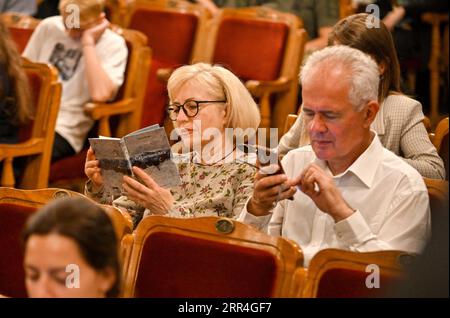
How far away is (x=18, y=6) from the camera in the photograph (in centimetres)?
539

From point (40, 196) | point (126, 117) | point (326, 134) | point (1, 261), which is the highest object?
point (326, 134)

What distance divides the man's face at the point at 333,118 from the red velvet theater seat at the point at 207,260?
0.32 m

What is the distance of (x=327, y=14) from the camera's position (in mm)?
5258

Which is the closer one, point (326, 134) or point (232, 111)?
point (326, 134)

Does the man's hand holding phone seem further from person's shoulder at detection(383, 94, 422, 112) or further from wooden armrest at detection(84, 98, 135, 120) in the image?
wooden armrest at detection(84, 98, 135, 120)

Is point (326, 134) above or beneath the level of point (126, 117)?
above

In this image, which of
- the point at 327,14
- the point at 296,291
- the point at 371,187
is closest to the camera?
the point at 296,291

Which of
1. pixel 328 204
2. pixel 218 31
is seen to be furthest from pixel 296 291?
pixel 218 31

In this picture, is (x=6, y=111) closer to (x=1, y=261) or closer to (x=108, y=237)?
(x=1, y=261)

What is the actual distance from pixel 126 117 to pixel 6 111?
2.24ft

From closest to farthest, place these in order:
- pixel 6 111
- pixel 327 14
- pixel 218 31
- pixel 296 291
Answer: pixel 296 291, pixel 6 111, pixel 218 31, pixel 327 14

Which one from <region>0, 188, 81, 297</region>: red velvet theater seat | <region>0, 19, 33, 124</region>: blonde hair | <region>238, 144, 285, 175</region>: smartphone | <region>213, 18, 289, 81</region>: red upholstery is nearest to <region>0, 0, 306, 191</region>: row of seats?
Answer: <region>213, 18, 289, 81</region>: red upholstery

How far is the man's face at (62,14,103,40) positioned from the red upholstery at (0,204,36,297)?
202cm

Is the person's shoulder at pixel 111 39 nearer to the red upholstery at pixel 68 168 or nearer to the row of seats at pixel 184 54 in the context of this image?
the row of seats at pixel 184 54
